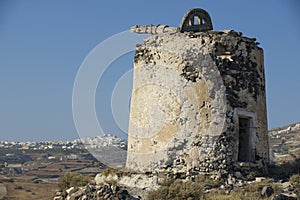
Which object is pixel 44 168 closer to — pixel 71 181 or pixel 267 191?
pixel 71 181

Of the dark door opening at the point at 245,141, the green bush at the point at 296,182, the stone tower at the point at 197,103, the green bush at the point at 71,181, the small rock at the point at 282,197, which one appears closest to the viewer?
the small rock at the point at 282,197

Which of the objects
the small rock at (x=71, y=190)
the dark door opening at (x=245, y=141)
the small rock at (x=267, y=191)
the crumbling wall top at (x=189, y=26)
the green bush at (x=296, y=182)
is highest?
the crumbling wall top at (x=189, y=26)

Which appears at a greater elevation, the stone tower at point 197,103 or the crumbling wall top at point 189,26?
the crumbling wall top at point 189,26

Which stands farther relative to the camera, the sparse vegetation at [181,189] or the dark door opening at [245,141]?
the dark door opening at [245,141]

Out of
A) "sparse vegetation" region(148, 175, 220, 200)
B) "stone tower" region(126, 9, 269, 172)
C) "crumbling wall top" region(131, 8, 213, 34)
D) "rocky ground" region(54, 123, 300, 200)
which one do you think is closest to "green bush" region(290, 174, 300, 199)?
"rocky ground" region(54, 123, 300, 200)

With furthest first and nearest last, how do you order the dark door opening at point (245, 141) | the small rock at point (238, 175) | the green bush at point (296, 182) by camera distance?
the dark door opening at point (245, 141) → the small rock at point (238, 175) → the green bush at point (296, 182)

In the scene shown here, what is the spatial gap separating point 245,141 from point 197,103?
5.44 ft

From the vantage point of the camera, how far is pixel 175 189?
846cm

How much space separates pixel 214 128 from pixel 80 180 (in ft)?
10.3

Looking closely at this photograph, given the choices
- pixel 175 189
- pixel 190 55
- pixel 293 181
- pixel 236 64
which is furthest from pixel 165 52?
pixel 293 181

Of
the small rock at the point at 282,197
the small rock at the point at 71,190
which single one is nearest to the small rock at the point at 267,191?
the small rock at the point at 282,197

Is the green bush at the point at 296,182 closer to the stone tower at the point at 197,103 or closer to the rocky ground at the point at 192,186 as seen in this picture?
the rocky ground at the point at 192,186

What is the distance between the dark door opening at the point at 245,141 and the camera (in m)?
10.2

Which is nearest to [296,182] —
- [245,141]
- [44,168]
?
[245,141]
